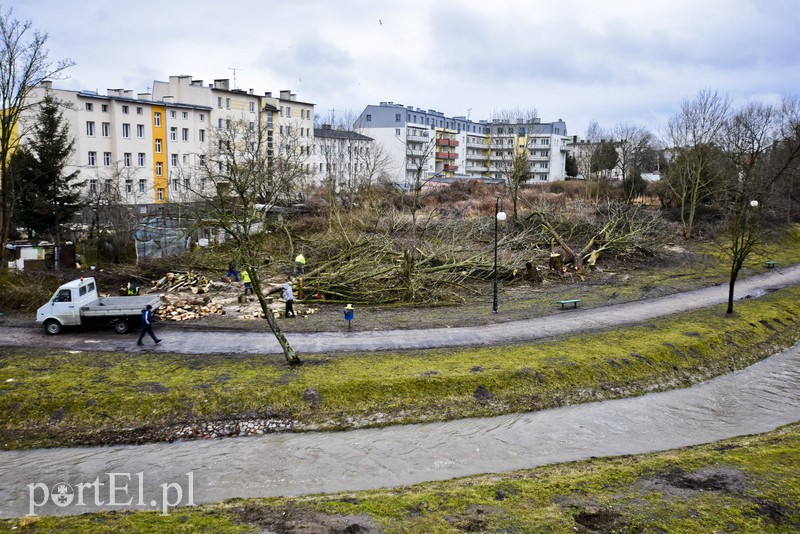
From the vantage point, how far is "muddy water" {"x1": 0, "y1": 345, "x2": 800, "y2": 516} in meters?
12.9

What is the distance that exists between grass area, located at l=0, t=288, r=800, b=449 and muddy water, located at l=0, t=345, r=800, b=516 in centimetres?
69

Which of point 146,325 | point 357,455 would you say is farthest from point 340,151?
point 357,455

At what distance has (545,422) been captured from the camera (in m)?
16.9

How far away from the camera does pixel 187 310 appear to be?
2553 cm

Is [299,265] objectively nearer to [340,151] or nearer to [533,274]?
[533,274]

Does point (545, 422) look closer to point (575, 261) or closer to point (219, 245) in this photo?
point (575, 261)

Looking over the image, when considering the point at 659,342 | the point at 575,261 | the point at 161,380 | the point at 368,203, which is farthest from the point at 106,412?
the point at 368,203

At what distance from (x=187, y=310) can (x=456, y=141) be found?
83.3 meters

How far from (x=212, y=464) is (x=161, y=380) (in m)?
4.65

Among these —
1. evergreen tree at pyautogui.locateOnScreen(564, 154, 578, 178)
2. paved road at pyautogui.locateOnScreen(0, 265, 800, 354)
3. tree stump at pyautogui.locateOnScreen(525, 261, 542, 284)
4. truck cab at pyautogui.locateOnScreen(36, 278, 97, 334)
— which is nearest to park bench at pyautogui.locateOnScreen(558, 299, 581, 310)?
paved road at pyautogui.locateOnScreen(0, 265, 800, 354)

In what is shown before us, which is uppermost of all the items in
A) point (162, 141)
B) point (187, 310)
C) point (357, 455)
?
point (162, 141)

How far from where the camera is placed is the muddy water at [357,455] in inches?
510

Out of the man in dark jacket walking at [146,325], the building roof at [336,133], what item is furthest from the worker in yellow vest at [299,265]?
the building roof at [336,133]

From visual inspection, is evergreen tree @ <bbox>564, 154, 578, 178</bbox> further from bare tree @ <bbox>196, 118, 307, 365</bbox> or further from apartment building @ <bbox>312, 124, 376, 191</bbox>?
bare tree @ <bbox>196, 118, 307, 365</bbox>
